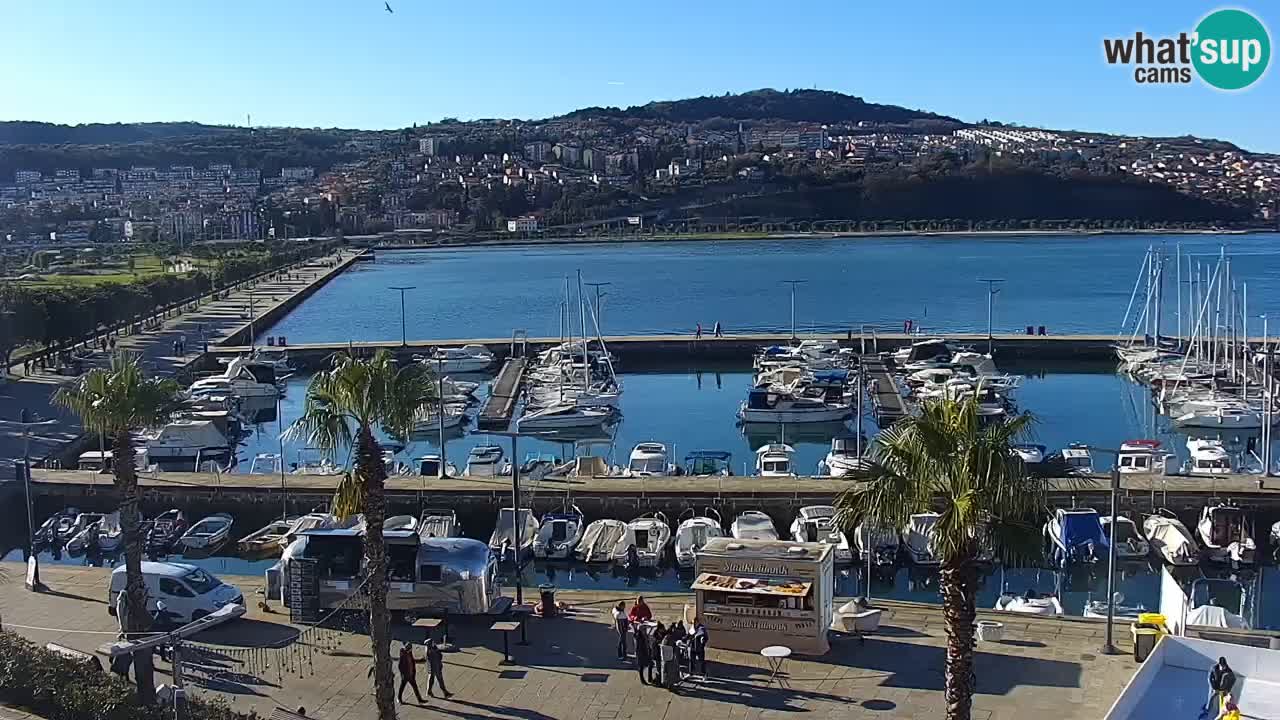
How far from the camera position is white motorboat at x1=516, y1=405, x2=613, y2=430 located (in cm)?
3216

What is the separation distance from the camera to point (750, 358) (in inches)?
1802

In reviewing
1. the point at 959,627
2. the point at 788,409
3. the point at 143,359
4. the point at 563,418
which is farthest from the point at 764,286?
the point at 959,627

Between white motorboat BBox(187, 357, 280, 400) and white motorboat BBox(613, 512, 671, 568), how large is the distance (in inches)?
694

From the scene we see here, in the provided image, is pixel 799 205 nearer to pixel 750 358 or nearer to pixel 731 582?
pixel 750 358

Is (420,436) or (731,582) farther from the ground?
(731,582)

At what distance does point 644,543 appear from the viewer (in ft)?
64.2

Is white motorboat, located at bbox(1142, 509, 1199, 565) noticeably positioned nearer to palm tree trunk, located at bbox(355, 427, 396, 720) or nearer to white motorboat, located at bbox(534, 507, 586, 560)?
white motorboat, located at bbox(534, 507, 586, 560)

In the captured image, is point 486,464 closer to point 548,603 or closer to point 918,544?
point 918,544

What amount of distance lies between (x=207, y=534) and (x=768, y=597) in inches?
490

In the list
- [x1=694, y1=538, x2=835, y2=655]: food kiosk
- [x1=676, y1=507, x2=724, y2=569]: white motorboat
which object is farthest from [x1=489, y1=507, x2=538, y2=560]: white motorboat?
[x1=694, y1=538, x2=835, y2=655]: food kiosk

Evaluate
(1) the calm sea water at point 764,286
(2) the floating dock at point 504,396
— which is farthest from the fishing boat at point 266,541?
(1) the calm sea water at point 764,286

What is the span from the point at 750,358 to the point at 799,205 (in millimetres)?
119483

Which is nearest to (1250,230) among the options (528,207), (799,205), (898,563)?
(799,205)

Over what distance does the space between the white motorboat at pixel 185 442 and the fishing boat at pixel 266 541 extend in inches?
299
